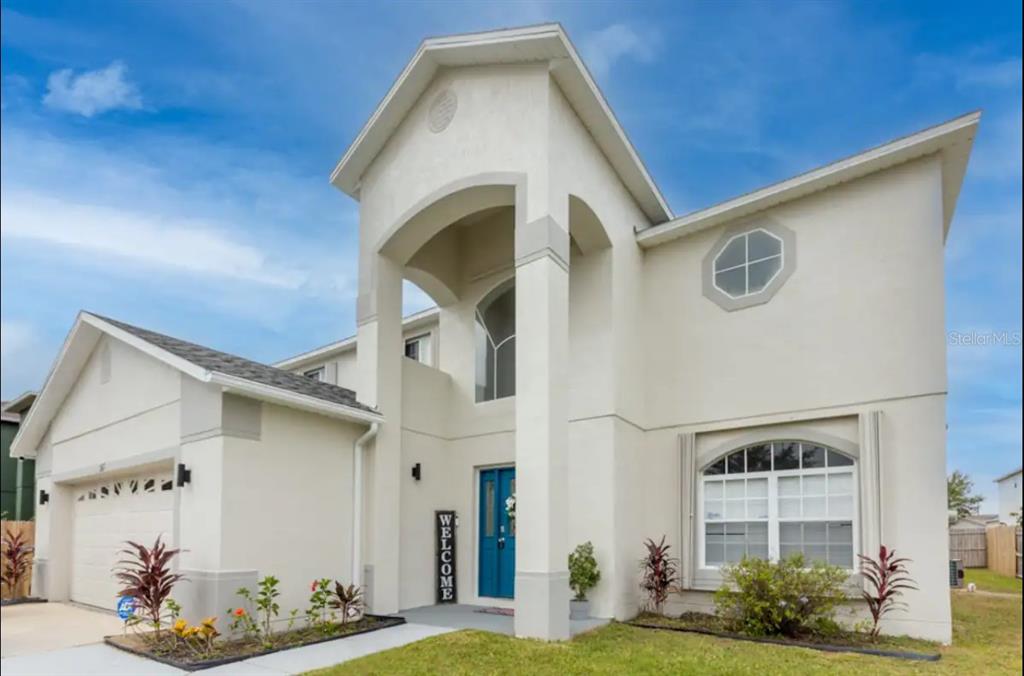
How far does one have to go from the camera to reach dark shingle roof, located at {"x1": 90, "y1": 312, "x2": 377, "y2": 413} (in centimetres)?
906

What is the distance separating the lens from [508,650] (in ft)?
25.6

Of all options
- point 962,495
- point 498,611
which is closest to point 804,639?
point 498,611

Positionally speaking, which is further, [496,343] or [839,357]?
[496,343]

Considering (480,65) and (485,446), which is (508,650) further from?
(480,65)

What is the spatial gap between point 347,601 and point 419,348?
21.3 feet

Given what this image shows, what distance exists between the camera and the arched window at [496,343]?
12625 millimetres

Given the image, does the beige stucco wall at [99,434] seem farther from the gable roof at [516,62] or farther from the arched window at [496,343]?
the arched window at [496,343]

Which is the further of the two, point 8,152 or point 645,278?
point 645,278

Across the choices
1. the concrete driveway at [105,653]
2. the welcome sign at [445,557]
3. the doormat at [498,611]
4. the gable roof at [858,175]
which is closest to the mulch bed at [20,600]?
the concrete driveway at [105,653]

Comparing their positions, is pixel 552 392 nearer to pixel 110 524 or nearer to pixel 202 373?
pixel 202 373

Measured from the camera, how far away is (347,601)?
9.36m

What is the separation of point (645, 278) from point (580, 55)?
4.07m

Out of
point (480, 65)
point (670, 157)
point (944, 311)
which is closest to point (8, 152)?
point (480, 65)

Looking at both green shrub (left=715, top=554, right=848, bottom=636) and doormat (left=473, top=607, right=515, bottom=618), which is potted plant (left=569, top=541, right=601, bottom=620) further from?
green shrub (left=715, top=554, right=848, bottom=636)
